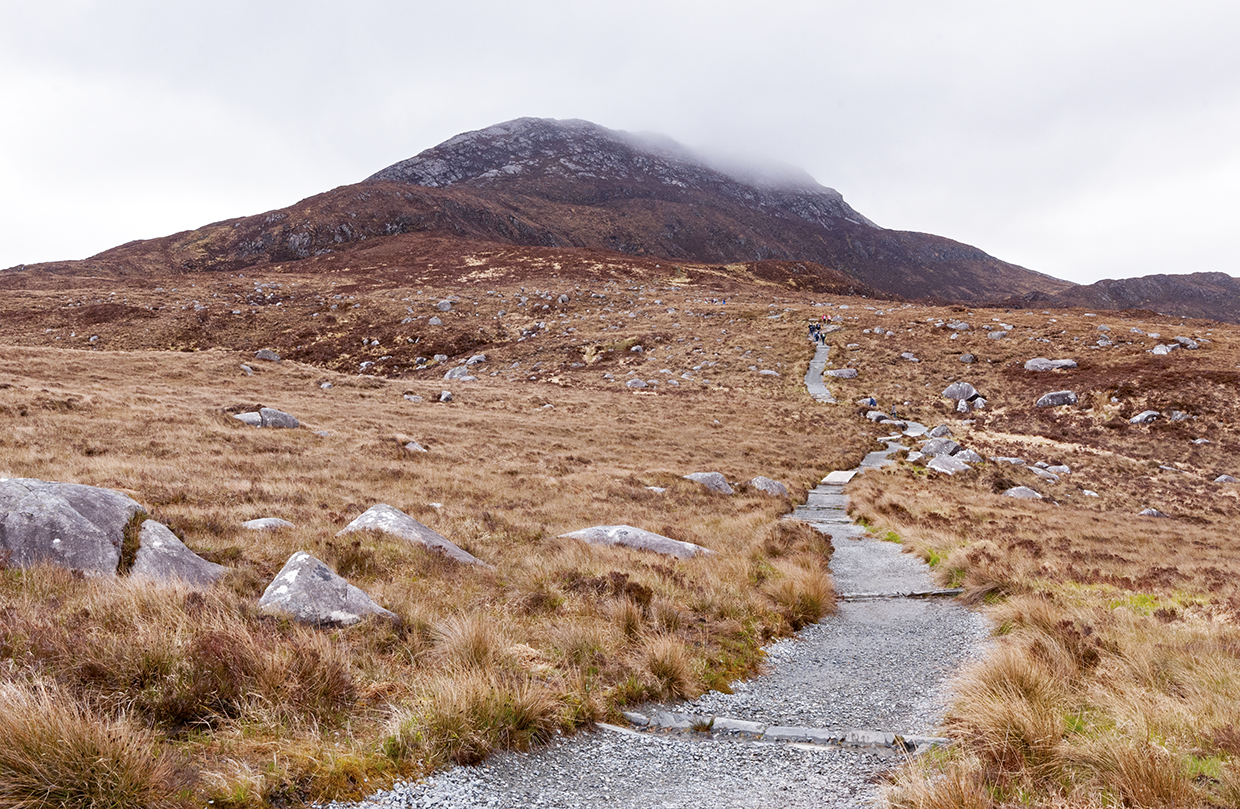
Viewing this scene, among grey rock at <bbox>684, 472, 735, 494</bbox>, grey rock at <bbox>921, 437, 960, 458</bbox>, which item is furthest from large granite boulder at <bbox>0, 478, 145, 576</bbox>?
grey rock at <bbox>921, 437, 960, 458</bbox>

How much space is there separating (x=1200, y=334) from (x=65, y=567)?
69.1 meters

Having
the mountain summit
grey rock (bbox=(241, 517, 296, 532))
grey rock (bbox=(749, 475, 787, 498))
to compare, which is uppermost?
the mountain summit

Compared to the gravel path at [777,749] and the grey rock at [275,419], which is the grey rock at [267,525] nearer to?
the gravel path at [777,749]

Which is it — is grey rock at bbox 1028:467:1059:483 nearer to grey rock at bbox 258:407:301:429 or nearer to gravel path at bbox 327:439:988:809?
gravel path at bbox 327:439:988:809

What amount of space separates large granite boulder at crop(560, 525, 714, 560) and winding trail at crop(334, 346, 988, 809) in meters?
3.82

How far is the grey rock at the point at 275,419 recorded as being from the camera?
78.3 ft

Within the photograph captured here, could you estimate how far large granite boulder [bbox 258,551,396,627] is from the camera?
6.50m

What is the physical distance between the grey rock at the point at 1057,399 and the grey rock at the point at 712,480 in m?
29.5

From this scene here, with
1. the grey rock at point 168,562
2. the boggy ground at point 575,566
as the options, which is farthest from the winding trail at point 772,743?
the grey rock at point 168,562

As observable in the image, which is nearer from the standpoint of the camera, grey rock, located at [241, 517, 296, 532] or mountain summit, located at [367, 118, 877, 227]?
grey rock, located at [241, 517, 296, 532]

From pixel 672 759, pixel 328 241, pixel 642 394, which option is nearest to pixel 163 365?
pixel 642 394

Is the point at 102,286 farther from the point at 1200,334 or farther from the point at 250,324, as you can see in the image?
the point at 1200,334

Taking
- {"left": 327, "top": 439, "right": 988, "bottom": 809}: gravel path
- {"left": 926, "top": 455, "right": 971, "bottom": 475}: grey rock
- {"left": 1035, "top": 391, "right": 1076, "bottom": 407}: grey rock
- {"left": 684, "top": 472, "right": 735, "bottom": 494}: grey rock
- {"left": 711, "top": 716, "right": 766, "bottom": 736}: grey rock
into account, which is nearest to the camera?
{"left": 327, "top": 439, "right": 988, "bottom": 809}: gravel path

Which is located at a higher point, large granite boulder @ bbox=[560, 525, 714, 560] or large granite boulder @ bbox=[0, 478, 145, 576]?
large granite boulder @ bbox=[0, 478, 145, 576]
